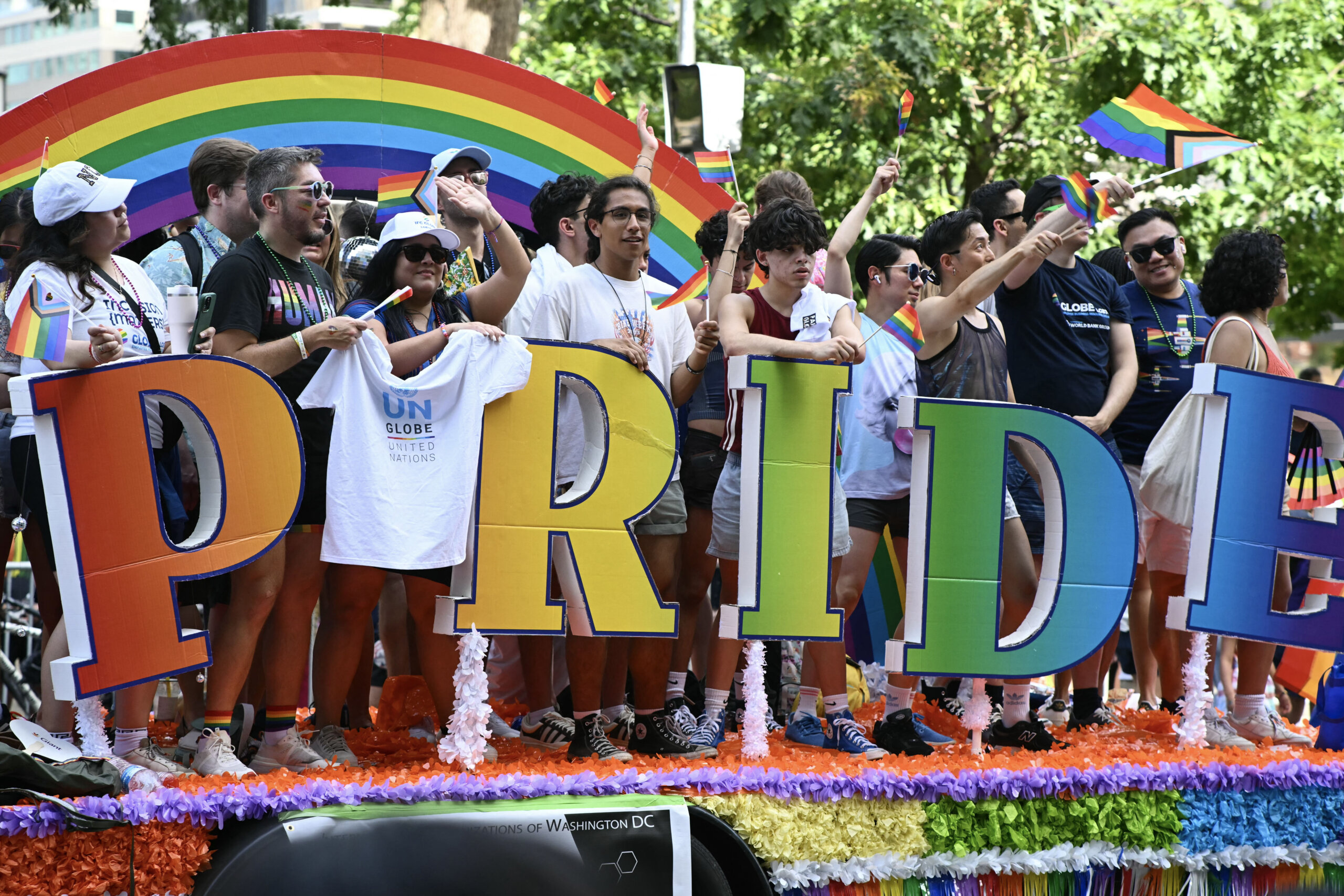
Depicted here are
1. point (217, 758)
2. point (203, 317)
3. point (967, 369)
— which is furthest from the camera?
point (967, 369)

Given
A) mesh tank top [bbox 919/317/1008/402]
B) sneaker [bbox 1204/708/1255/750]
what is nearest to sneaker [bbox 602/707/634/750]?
mesh tank top [bbox 919/317/1008/402]

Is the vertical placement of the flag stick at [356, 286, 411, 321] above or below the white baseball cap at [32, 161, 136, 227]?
below

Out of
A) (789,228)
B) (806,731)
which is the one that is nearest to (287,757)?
(806,731)

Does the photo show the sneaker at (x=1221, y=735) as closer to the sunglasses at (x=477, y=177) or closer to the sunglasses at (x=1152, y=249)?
the sunglasses at (x=1152, y=249)

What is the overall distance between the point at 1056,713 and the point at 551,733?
7.81 feet

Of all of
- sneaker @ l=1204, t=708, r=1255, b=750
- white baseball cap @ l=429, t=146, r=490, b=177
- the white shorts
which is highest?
white baseball cap @ l=429, t=146, r=490, b=177

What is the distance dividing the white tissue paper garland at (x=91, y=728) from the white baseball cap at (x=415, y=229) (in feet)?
5.37

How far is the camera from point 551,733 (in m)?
5.00

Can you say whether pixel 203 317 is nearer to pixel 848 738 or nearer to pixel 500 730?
pixel 500 730

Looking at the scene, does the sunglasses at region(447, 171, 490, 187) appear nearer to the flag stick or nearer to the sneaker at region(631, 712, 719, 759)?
the flag stick

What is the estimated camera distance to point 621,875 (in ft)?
12.9

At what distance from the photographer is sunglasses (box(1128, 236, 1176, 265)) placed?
5855 millimetres

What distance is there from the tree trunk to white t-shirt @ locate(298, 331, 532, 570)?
7.24 meters

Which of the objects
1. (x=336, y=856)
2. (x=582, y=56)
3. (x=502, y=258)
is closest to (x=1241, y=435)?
(x=502, y=258)
